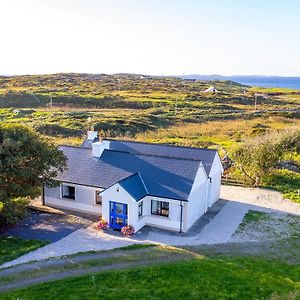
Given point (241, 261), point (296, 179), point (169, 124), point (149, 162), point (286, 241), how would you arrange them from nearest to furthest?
point (241, 261) < point (286, 241) < point (149, 162) < point (296, 179) < point (169, 124)

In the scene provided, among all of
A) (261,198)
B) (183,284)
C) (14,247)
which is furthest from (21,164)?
(261,198)

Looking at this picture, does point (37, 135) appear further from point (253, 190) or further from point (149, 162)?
point (253, 190)

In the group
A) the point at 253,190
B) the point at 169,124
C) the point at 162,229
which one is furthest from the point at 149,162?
the point at 169,124

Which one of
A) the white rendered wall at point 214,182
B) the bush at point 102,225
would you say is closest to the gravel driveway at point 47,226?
the bush at point 102,225

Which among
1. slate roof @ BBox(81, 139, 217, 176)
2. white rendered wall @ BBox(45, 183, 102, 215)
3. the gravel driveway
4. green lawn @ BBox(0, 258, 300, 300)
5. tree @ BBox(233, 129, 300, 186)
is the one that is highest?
slate roof @ BBox(81, 139, 217, 176)

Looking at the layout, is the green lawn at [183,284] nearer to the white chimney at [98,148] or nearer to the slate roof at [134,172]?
the slate roof at [134,172]

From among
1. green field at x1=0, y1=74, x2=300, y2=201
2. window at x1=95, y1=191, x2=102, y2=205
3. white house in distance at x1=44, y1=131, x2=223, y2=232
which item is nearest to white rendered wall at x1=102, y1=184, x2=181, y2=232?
white house in distance at x1=44, y1=131, x2=223, y2=232

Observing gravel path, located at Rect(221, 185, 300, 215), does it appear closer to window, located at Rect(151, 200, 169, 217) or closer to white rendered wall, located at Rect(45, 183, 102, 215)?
window, located at Rect(151, 200, 169, 217)
